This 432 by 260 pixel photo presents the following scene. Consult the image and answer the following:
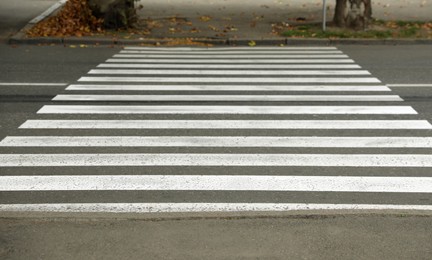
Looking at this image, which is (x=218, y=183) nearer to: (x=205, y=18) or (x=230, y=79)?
(x=230, y=79)

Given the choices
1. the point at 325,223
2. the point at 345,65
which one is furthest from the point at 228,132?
the point at 345,65

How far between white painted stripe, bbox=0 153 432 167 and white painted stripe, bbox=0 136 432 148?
0.43 meters

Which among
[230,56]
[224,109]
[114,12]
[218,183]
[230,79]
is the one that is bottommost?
[230,56]

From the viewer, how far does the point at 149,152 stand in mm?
8531

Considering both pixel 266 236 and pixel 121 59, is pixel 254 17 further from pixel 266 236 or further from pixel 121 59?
pixel 266 236

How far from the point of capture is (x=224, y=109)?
10.8 m

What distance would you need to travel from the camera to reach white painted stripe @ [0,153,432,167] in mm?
8086

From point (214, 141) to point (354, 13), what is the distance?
33.7 feet

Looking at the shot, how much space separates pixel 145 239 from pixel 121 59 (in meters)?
10.0

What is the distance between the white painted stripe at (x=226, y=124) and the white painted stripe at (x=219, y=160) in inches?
52.0

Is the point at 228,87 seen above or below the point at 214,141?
below

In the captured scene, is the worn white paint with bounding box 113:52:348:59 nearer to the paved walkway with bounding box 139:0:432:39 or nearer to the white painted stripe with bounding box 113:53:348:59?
the white painted stripe with bounding box 113:53:348:59

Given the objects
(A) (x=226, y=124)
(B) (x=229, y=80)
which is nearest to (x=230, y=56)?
(B) (x=229, y=80)

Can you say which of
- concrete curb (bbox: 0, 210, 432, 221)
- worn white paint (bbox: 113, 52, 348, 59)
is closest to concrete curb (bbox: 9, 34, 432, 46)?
worn white paint (bbox: 113, 52, 348, 59)
